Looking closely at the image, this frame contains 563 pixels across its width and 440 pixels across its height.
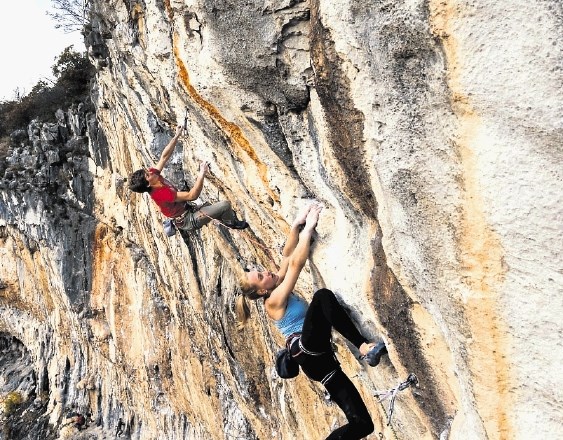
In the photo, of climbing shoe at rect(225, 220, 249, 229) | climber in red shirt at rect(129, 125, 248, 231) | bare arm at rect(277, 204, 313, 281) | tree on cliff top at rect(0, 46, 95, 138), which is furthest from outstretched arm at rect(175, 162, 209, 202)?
tree on cliff top at rect(0, 46, 95, 138)

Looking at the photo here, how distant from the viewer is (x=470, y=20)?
237cm

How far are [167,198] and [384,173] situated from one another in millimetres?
3983

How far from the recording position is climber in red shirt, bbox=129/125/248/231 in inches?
242

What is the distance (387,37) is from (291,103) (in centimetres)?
148

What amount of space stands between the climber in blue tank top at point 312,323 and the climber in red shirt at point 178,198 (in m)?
1.82

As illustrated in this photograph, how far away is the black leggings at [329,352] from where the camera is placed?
436 cm

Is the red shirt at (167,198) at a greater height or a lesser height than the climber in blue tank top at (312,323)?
greater

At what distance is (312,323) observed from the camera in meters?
4.39

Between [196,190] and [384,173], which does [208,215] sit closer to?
[196,190]

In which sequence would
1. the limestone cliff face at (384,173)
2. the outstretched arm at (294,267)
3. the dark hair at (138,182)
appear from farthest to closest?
the dark hair at (138,182)
the outstretched arm at (294,267)
the limestone cliff face at (384,173)

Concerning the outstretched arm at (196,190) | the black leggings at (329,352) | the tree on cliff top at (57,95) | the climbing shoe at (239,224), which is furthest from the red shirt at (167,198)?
the tree on cliff top at (57,95)

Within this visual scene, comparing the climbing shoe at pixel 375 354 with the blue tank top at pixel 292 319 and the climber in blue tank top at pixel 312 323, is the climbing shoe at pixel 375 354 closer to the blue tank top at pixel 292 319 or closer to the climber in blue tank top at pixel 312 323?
the climber in blue tank top at pixel 312 323

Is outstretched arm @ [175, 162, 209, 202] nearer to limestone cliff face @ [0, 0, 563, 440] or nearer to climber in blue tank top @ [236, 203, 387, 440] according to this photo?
limestone cliff face @ [0, 0, 563, 440]

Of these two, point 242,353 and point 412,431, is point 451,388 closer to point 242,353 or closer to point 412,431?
point 412,431
